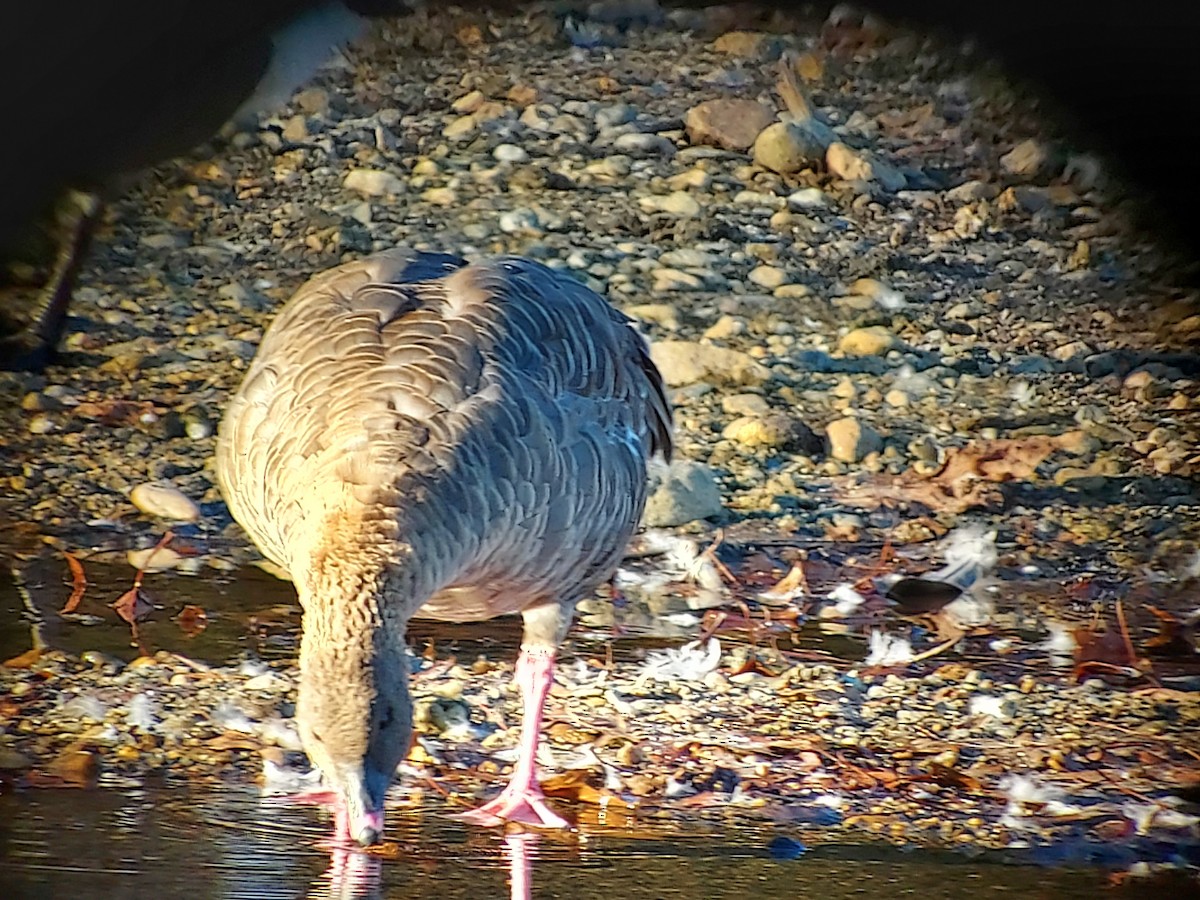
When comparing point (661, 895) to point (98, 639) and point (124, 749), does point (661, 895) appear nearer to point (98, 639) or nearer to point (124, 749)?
point (124, 749)

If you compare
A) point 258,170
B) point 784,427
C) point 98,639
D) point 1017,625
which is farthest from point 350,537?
point 258,170

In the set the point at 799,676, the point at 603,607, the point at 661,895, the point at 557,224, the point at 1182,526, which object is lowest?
the point at 661,895

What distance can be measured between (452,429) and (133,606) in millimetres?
1653

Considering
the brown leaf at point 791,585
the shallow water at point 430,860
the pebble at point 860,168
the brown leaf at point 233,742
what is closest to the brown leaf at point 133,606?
the brown leaf at point 233,742

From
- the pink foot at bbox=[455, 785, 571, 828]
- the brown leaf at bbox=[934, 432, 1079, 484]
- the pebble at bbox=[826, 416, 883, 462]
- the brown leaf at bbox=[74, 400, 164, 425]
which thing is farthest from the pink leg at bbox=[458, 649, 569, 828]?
the brown leaf at bbox=[74, 400, 164, 425]

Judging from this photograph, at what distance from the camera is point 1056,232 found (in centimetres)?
772

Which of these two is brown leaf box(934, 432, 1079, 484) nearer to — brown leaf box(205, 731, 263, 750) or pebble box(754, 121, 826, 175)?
pebble box(754, 121, 826, 175)

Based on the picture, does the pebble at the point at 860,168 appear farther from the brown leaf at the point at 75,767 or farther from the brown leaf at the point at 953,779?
the brown leaf at the point at 75,767

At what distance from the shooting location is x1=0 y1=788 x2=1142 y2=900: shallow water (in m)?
3.55

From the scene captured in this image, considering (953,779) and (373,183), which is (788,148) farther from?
(953,779)

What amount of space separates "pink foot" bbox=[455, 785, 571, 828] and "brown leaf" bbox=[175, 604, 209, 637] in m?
1.20

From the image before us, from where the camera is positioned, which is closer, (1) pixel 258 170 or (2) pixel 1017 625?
(2) pixel 1017 625

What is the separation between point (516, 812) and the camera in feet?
13.2

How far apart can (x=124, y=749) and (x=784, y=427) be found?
282cm
